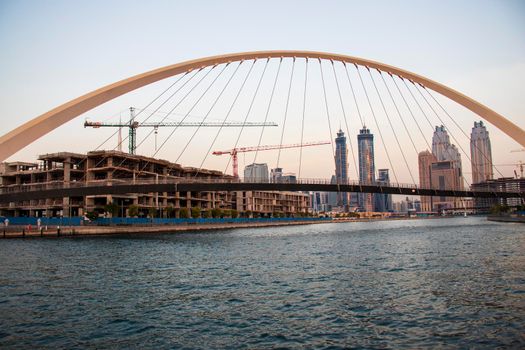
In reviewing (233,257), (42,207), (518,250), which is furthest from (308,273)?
(42,207)

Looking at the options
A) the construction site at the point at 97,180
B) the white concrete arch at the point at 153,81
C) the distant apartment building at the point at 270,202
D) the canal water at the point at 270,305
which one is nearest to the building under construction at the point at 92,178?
the construction site at the point at 97,180

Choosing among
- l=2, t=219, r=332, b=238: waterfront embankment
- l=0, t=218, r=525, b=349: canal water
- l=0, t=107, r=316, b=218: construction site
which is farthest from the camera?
l=0, t=107, r=316, b=218: construction site

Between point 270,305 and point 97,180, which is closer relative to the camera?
point 270,305

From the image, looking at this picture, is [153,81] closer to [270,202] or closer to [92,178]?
[92,178]

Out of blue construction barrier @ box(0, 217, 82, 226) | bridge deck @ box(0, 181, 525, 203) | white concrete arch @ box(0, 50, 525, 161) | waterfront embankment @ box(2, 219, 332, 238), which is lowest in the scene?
waterfront embankment @ box(2, 219, 332, 238)

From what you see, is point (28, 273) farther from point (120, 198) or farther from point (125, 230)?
point (120, 198)

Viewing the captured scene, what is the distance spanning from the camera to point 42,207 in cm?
9631

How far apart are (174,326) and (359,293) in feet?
25.6

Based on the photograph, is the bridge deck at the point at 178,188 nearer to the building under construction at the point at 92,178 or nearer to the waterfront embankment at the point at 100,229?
the waterfront embankment at the point at 100,229

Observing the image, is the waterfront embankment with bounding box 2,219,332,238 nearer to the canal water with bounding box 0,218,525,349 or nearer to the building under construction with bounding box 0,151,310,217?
the building under construction with bounding box 0,151,310,217

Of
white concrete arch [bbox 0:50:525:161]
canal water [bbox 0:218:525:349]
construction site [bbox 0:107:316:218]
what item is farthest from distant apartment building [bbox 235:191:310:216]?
canal water [bbox 0:218:525:349]

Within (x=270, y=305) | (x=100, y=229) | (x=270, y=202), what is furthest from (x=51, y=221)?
(x=270, y=202)

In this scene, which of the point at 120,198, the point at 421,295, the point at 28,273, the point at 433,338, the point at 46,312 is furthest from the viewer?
the point at 120,198

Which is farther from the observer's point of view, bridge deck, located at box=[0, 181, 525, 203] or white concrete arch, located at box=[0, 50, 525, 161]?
bridge deck, located at box=[0, 181, 525, 203]
